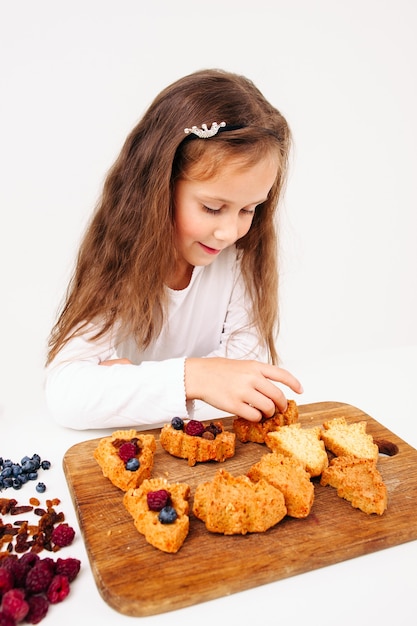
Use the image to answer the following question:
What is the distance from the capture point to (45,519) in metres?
1.49

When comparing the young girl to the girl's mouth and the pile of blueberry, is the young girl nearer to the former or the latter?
the girl's mouth

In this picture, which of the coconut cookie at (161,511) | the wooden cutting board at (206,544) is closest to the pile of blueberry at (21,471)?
the wooden cutting board at (206,544)

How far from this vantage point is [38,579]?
127 centimetres

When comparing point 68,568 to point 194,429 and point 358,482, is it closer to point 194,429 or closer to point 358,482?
point 194,429

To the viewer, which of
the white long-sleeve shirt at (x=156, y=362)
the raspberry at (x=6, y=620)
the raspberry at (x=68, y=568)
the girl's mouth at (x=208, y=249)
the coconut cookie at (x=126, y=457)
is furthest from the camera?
the girl's mouth at (x=208, y=249)

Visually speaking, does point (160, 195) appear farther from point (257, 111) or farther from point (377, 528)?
point (377, 528)

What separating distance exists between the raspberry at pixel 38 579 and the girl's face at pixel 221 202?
1042 millimetres

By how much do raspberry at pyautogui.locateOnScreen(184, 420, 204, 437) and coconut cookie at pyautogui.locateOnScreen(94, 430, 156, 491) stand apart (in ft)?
0.32

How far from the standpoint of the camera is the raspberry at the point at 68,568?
1320 millimetres

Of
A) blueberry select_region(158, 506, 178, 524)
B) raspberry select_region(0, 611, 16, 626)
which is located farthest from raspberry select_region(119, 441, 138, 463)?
raspberry select_region(0, 611, 16, 626)

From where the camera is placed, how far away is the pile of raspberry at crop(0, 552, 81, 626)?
1201mm

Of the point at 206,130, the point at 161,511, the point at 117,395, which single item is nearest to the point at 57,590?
the point at 161,511

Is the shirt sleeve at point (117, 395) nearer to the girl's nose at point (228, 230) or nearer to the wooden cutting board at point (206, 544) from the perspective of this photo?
the wooden cutting board at point (206, 544)

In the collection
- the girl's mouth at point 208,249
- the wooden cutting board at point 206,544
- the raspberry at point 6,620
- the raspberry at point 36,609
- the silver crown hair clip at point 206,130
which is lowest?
the raspberry at point 36,609
